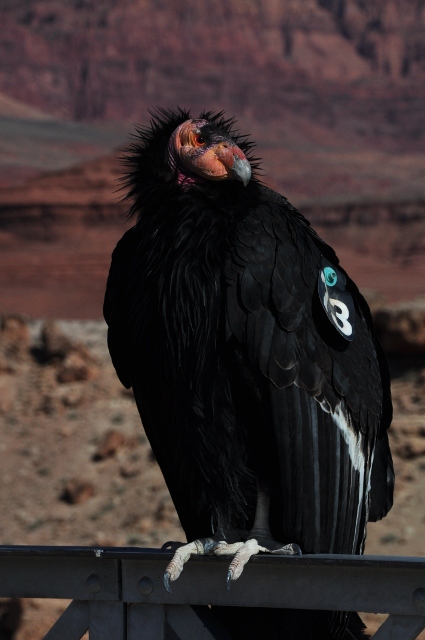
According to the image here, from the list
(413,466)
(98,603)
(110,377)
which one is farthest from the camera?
(110,377)

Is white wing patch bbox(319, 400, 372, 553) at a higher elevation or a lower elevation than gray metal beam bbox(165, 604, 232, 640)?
higher

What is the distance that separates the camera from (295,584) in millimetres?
3592

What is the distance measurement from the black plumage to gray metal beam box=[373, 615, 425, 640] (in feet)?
2.37

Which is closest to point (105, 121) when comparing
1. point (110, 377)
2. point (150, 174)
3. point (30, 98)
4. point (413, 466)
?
point (30, 98)

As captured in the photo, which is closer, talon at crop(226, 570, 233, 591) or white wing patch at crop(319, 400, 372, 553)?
talon at crop(226, 570, 233, 591)

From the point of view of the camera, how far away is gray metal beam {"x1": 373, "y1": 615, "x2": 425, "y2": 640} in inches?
135

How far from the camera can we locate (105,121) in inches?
2781

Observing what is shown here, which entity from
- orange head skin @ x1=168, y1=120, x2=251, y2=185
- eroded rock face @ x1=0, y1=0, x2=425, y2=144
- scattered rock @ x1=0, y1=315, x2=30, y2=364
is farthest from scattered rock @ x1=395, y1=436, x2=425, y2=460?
eroded rock face @ x1=0, y1=0, x2=425, y2=144

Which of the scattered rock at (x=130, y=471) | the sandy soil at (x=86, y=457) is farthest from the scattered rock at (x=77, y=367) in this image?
the scattered rock at (x=130, y=471)

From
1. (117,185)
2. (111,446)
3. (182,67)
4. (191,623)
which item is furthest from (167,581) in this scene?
(182,67)

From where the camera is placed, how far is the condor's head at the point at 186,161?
4324mm

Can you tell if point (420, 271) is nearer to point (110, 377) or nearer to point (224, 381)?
point (110, 377)

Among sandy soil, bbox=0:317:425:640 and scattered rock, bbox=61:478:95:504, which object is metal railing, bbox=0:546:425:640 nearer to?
sandy soil, bbox=0:317:425:640

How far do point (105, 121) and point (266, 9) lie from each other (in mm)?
16563
